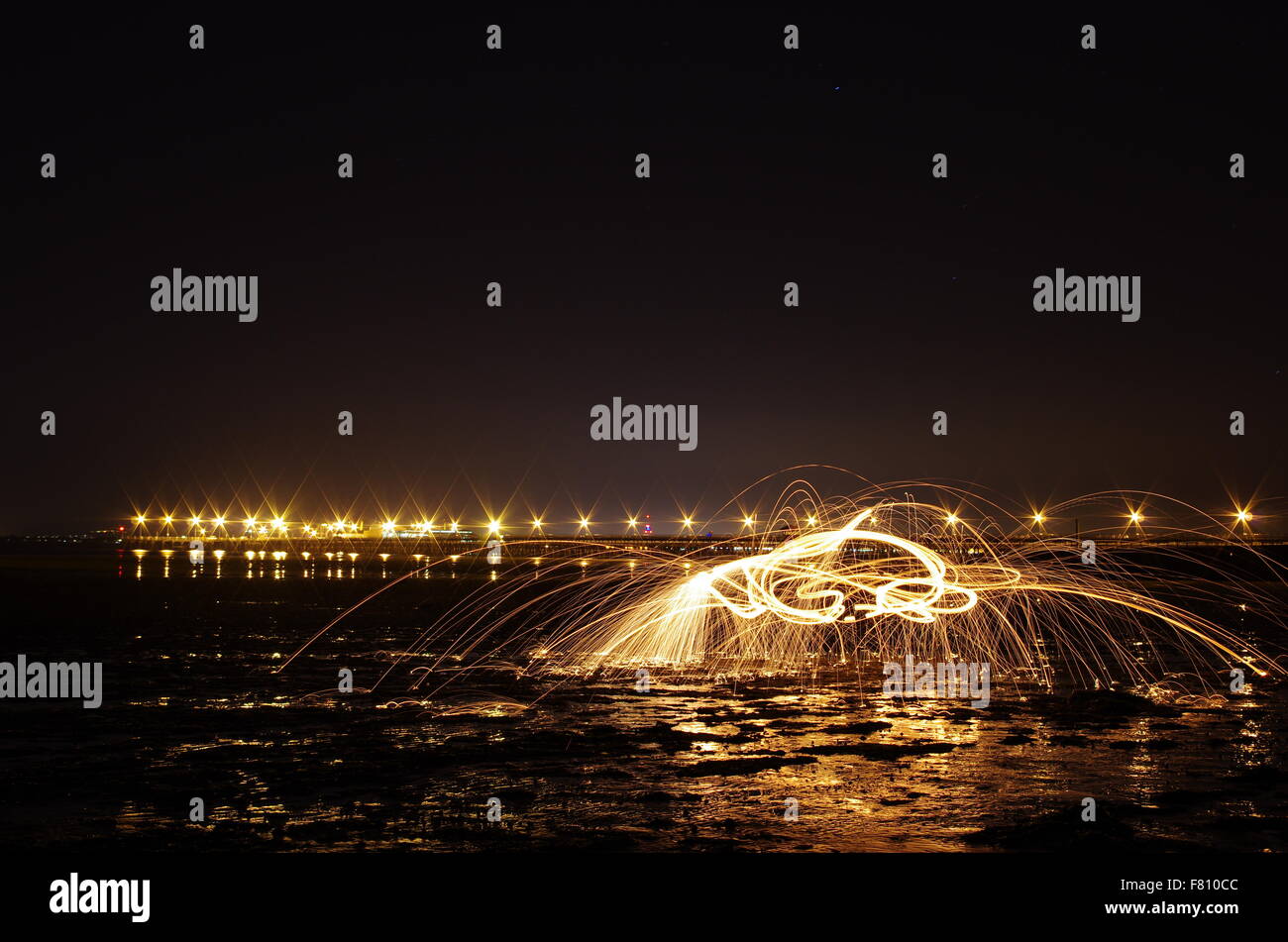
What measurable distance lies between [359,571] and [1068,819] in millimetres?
53909

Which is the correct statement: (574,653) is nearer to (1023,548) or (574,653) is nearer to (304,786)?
(1023,548)

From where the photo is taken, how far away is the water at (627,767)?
8.93 m

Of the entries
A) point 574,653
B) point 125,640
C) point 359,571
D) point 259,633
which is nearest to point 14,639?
point 125,640

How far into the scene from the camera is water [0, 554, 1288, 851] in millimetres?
8930

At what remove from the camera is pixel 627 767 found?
1139 cm

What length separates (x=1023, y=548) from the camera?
19.6 meters
